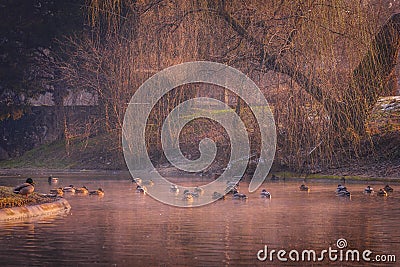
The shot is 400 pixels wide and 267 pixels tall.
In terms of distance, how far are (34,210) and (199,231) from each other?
4.23 meters

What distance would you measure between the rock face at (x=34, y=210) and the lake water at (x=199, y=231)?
1.02ft

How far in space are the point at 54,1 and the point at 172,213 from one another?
27045mm

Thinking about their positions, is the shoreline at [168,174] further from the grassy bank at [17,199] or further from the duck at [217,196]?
the grassy bank at [17,199]

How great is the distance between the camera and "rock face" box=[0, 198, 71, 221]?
16.5 metres

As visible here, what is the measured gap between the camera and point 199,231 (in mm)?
14805

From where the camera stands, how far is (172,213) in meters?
18.4

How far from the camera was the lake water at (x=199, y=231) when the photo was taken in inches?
462

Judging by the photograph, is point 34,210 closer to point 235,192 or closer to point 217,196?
point 217,196

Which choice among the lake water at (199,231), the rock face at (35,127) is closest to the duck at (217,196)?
the lake water at (199,231)

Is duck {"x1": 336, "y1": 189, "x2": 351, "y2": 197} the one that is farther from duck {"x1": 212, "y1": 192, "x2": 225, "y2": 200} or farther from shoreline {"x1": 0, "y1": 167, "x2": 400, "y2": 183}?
shoreline {"x1": 0, "y1": 167, "x2": 400, "y2": 183}

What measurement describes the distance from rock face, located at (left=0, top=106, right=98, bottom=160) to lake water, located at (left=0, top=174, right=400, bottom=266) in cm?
2612

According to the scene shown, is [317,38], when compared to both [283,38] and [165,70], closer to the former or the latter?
[283,38]

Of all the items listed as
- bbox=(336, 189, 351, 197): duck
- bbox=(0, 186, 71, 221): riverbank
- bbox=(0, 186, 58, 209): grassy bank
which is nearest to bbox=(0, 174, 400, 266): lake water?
bbox=(336, 189, 351, 197): duck

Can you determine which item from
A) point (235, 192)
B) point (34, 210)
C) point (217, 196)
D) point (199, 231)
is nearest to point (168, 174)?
point (217, 196)
